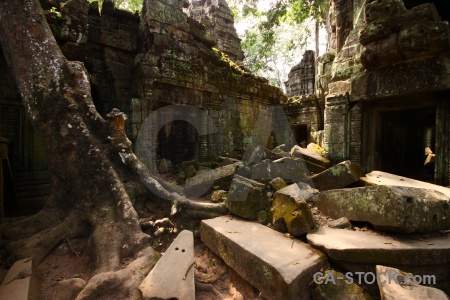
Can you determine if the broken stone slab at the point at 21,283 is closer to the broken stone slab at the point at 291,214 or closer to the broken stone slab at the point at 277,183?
the broken stone slab at the point at 291,214

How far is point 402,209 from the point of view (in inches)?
86.4

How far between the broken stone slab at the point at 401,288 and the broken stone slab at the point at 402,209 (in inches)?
21.5

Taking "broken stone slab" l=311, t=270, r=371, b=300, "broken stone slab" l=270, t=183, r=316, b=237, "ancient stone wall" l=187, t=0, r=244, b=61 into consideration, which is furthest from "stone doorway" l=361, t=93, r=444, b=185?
"ancient stone wall" l=187, t=0, r=244, b=61

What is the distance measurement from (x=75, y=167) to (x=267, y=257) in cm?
270

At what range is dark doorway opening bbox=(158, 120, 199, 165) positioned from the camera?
6.16 m

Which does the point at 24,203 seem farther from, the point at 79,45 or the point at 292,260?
the point at 292,260

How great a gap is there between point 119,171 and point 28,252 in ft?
4.44

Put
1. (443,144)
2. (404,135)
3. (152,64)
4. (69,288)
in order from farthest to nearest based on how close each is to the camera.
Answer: (404,135)
(152,64)
(443,144)
(69,288)

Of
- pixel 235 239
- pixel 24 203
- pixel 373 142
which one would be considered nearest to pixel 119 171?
pixel 235 239

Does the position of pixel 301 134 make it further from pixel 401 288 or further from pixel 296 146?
pixel 401 288

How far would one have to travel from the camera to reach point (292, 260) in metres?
2.02

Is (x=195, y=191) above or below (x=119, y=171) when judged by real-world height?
below

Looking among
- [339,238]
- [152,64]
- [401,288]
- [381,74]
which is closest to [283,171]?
[339,238]

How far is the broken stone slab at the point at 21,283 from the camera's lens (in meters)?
1.88
